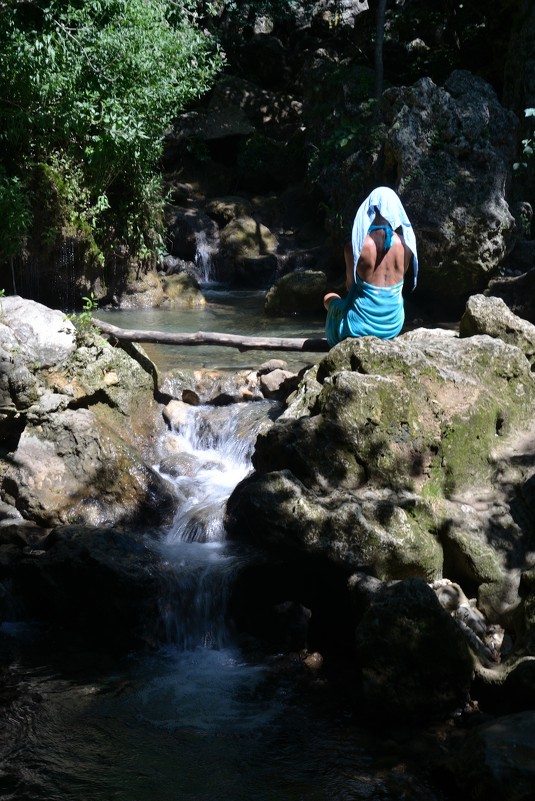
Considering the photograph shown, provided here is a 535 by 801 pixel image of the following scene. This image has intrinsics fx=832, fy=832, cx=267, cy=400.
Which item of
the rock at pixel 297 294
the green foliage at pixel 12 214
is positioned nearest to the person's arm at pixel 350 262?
the green foliage at pixel 12 214

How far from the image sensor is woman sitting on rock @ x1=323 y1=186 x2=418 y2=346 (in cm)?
703

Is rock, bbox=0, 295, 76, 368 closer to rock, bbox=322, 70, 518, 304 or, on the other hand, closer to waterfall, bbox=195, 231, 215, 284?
rock, bbox=322, 70, 518, 304

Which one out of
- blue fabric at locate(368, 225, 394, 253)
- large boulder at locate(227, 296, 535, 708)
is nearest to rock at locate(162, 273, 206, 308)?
blue fabric at locate(368, 225, 394, 253)

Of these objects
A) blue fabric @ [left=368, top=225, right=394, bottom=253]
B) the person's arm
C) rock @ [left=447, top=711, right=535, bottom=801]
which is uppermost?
blue fabric @ [left=368, top=225, right=394, bottom=253]

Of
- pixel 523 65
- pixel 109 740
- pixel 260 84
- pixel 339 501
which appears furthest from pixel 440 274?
pixel 260 84

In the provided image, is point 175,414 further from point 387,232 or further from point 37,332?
point 387,232

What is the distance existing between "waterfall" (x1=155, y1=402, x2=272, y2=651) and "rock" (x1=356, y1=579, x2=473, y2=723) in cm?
150

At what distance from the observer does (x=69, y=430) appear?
24.1ft

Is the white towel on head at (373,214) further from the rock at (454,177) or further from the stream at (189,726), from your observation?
the rock at (454,177)

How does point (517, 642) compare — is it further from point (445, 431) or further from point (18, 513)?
point (18, 513)

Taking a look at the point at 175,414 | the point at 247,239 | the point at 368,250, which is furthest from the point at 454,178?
the point at 175,414

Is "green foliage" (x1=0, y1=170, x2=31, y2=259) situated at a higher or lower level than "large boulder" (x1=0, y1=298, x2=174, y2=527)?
higher

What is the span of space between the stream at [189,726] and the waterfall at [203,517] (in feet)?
0.05

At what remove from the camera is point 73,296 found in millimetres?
12438
